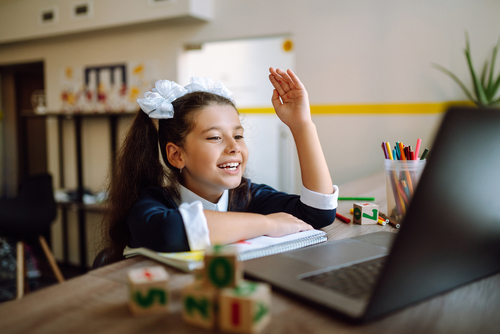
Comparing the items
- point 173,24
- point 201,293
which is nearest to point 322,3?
point 173,24

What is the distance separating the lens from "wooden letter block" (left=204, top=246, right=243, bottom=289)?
0.41m

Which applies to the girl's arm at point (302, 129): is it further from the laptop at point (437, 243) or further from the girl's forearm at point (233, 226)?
the laptop at point (437, 243)

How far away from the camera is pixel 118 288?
1.77 feet

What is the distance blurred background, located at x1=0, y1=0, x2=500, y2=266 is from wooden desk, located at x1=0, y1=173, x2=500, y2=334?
3.43 ft

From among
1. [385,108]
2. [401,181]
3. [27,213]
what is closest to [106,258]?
[401,181]

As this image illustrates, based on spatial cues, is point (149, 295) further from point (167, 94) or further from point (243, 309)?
point (167, 94)

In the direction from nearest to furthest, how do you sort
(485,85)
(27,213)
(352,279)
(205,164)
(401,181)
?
(352,279) < (401,181) < (205,164) < (27,213) < (485,85)

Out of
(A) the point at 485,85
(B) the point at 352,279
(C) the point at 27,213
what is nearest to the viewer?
(B) the point at 352,279

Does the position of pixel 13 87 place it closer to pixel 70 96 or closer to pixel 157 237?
pixel 70 96

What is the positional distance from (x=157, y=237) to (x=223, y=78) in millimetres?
2724

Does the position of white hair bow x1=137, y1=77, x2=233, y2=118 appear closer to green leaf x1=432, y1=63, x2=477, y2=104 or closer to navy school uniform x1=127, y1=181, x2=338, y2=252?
navy school uniform x1=127, y1=181, x2=338, y2=252

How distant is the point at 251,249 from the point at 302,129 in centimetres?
42

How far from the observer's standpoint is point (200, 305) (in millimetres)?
417

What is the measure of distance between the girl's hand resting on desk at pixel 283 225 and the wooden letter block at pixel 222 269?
369 mm
